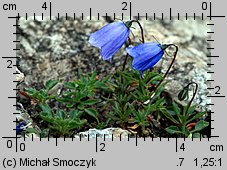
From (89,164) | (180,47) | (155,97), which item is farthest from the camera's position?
(180,47)

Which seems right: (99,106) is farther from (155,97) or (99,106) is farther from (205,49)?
(205,49)

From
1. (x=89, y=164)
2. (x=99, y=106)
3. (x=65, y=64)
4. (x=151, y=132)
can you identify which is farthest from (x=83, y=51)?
(x=89, y=164)

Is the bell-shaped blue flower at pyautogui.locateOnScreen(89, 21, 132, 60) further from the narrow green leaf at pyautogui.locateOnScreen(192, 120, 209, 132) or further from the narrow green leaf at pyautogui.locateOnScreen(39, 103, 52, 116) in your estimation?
the narrow green leaf at pyautogui.locateOnScreen(192, 120, 209, 132)

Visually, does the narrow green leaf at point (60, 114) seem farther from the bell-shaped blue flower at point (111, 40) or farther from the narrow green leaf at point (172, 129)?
the narrow green leaf at point (172, 129)

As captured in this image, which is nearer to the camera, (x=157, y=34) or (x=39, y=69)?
(x=39, y=69)

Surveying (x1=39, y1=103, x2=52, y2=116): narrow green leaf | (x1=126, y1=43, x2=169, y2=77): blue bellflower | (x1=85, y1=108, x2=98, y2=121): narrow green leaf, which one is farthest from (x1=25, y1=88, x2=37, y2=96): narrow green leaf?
(x1=126, y1=43, x2=169, y2=77): blue bellflower

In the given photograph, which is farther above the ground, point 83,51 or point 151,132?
point 83,51

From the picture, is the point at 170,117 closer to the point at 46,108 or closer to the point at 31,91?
the point at 46,108
